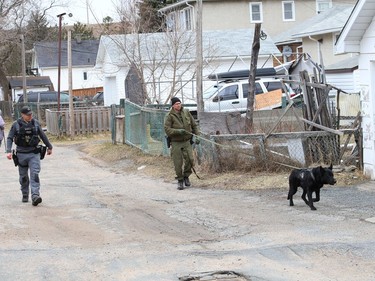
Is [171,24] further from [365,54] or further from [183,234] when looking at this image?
[183,234]

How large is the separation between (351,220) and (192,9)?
117 feet

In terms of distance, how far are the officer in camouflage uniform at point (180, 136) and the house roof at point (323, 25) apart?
783 inches

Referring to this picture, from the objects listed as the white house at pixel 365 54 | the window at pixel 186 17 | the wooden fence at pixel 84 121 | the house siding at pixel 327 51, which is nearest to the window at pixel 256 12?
the window at pixel 186 17

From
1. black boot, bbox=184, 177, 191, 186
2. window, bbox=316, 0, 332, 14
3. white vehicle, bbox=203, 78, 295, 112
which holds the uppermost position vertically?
window, bbox=316, 0, 332, 14

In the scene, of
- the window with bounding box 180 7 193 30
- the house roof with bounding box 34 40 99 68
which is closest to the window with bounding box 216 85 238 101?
the window with bounding box 180 7 193 30

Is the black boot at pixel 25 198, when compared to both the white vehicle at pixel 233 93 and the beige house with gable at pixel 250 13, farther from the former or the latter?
the beige house with gable at pixel 250 13

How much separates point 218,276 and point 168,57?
1019 inches

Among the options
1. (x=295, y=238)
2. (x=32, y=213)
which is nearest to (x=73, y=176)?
(x=32, y=213)

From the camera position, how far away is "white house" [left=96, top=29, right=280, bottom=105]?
3147 cm

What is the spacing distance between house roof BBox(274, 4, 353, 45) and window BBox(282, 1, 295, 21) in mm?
5501

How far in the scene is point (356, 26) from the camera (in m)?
13.4

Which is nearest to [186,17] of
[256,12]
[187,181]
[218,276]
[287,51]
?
[256,12]

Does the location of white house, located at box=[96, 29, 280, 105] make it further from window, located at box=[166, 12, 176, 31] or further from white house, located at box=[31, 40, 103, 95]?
white house, located at box=[31, 40, 103, 95]

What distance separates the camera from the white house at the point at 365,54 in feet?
43.7
